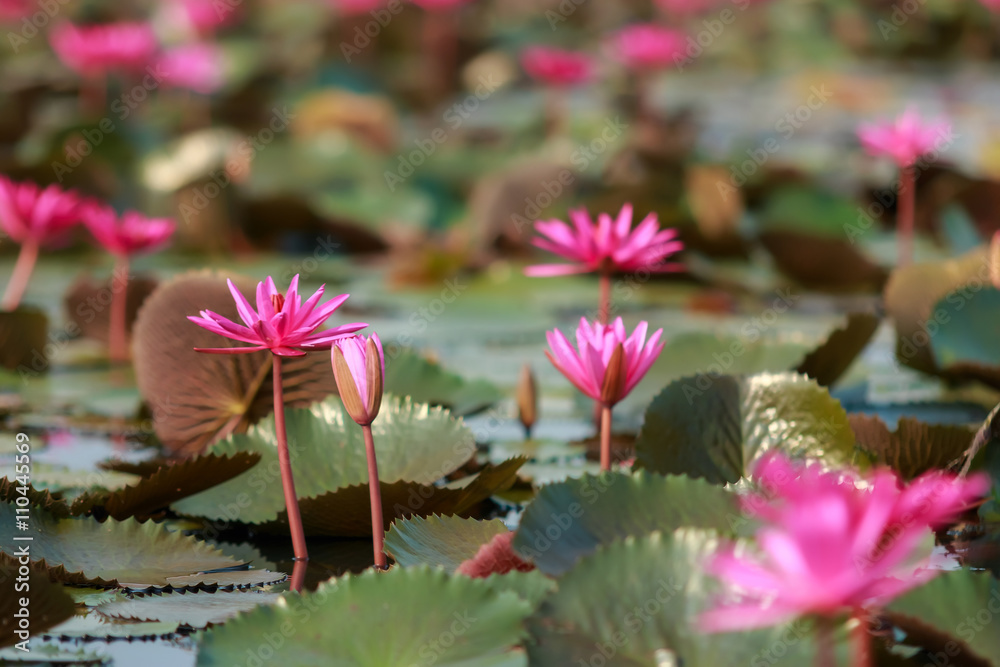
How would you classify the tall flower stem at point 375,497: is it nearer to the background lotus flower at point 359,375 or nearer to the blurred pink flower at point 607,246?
the background lotus flower at point 359,375

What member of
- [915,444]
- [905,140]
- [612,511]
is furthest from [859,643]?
[905,140]

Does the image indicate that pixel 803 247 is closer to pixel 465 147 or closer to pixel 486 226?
pixel 486 226

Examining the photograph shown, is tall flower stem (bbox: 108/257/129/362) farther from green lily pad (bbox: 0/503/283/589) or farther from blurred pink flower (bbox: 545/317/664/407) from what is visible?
blurred pink flower (bbox: 545/317/664/407)

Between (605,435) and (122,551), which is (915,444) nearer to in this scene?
(605,435)

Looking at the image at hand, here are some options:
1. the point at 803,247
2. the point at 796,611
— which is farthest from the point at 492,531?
the point at 803,247

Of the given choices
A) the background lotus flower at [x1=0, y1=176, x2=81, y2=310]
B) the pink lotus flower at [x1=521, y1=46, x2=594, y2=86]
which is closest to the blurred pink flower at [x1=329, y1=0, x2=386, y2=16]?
the pink lotus flower at [x1=521, y1=46, x2=594, y2=86]

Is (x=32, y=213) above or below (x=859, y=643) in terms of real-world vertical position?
above
